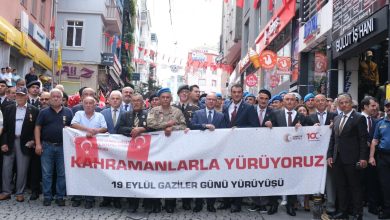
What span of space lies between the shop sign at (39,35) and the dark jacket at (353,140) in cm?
1854

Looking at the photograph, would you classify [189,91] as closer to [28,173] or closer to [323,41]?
[28,173]

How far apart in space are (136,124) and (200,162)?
1230 mm

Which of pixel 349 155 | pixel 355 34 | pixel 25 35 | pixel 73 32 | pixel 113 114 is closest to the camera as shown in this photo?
pixel 349 155

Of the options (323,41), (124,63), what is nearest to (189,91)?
(323,41)

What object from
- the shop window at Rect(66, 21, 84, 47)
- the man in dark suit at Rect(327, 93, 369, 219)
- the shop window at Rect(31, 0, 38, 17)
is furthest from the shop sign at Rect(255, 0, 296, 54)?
the man in dark suit at Rect(327, 93, 369, 219)

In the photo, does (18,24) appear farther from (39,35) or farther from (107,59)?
(107,59)

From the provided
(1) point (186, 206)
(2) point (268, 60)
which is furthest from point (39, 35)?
(1) point (186, 206)

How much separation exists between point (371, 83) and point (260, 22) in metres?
19.0

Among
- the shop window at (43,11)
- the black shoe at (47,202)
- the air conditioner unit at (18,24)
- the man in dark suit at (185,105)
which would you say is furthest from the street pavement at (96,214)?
the shop window at (43,11)

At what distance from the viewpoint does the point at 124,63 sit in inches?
1945

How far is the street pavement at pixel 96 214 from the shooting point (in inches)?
292

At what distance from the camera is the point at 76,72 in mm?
31750

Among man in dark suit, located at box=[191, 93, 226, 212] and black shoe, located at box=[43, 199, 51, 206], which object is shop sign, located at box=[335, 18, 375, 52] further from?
black shoe, located at box=[43, 199, 51, 206]

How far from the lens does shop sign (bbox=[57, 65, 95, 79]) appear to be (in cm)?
3152
